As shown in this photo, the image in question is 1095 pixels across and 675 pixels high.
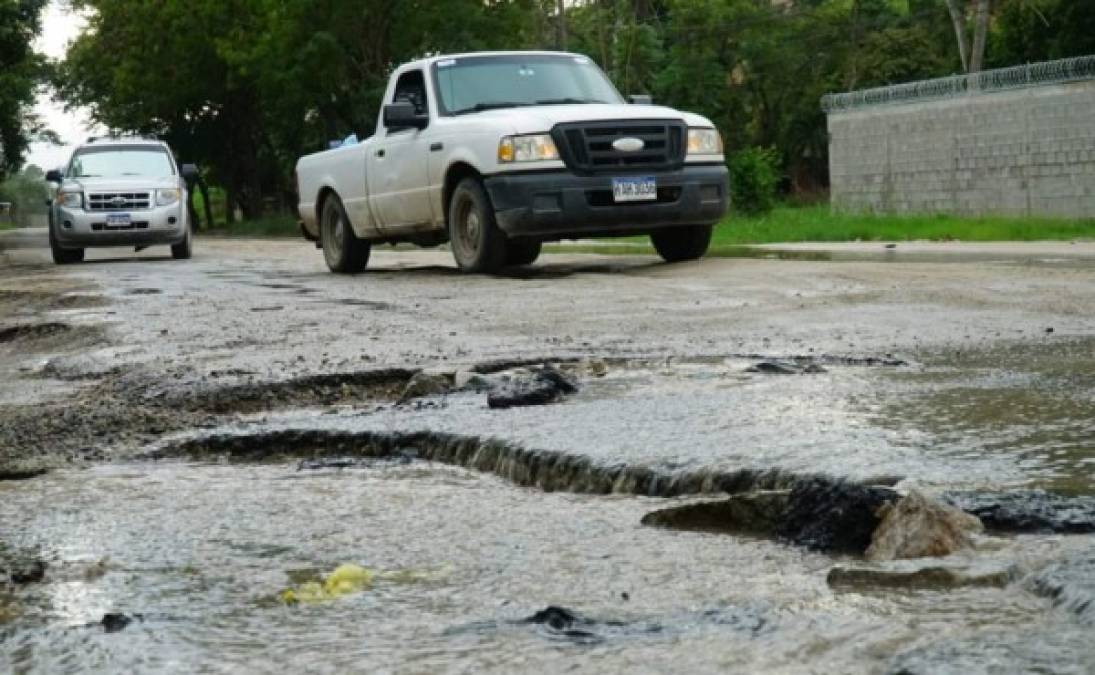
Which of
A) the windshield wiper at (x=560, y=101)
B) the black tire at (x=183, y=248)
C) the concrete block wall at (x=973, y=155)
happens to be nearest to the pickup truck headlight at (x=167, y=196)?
the black tire at (x=183, y=248)

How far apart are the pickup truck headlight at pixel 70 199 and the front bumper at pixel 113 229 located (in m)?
0.10

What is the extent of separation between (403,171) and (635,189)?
231 centimetres

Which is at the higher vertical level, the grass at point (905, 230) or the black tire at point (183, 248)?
the black tire at point (183, 248)

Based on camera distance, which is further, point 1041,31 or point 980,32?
point 1041,31

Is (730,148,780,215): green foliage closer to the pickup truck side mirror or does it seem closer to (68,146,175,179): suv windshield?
(68,146,175,179): suv windshield

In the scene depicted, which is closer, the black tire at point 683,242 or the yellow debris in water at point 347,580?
the yellow debris in water at point 347,580

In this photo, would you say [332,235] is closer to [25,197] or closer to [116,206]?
[116,206]

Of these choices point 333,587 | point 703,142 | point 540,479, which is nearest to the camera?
point 333,587

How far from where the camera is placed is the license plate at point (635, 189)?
1246 centimetres

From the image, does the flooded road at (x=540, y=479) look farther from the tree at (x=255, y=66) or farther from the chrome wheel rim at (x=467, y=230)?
the tree at (x=255, y=66)

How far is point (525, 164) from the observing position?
12359 mm

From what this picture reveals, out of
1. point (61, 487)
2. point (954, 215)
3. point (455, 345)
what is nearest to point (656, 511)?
point (61, 487)

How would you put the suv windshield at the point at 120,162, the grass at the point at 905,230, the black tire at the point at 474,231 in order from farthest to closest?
1. the suv windshield at the point at 120,162
2. the grass at the point at 905,230
3. the black tire at the point at 474,231

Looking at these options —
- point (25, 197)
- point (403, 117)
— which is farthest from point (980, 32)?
point (25, 197)
